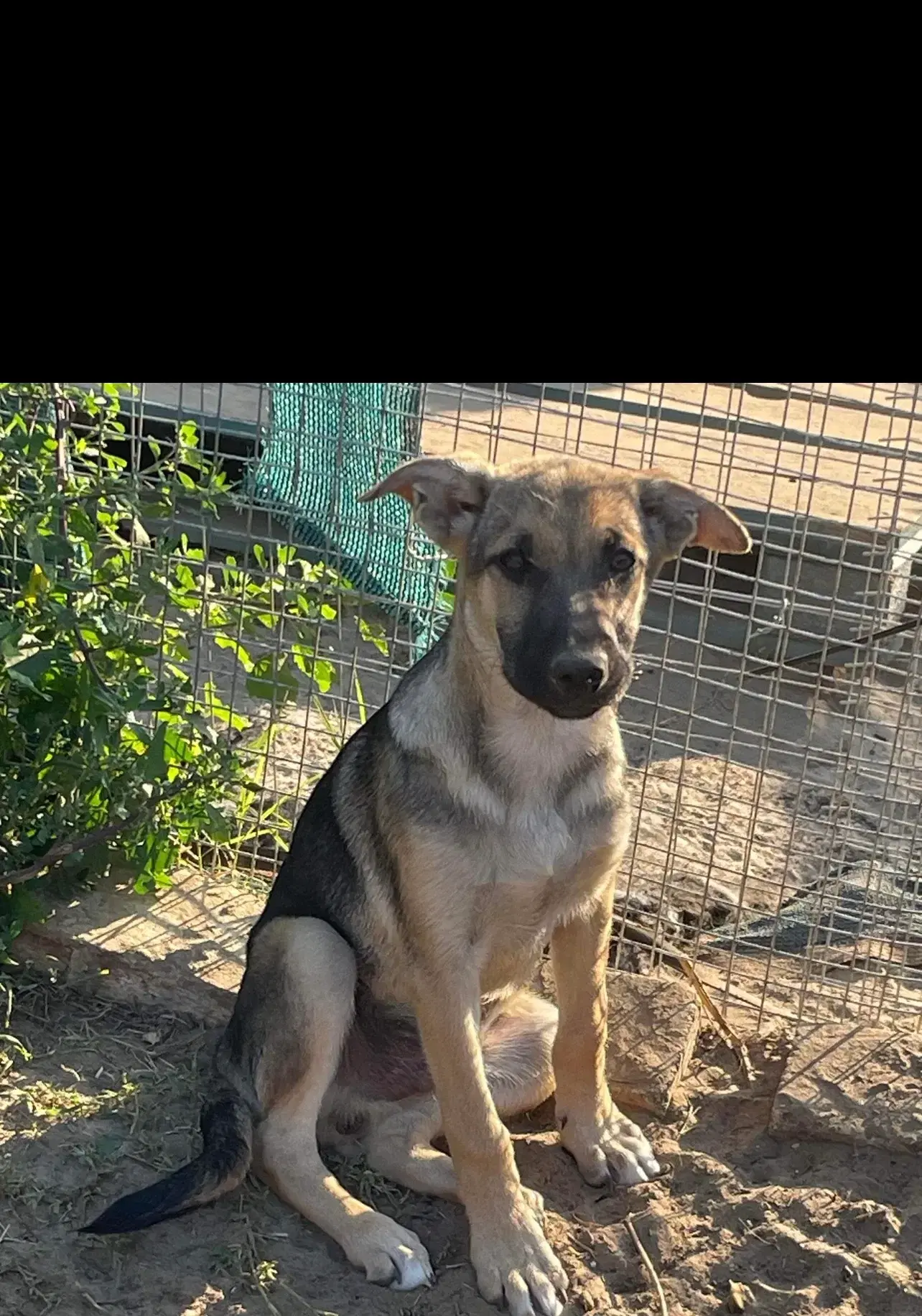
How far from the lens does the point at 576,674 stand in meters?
3.14

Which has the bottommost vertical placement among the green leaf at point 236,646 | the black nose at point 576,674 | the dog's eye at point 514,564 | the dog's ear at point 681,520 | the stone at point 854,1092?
the stone at point 854,1092

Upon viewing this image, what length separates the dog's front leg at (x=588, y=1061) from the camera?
3.83 metres

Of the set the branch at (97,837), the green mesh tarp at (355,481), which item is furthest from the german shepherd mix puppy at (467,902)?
the green mesh tarp at (355,481)

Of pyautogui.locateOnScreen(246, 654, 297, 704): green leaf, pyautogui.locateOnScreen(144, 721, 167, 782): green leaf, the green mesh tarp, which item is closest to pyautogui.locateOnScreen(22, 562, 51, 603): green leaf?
pyautogui.locateOnScreen(144, 721, 167, 782): green leaf

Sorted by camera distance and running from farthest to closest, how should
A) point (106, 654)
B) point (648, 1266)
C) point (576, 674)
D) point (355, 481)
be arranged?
point (355, 481) < point (106, 654) < point (648, 1266) < point (576, 674)

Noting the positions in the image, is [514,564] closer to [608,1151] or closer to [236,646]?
[236,646]

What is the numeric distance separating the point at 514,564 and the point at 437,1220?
1.78 m

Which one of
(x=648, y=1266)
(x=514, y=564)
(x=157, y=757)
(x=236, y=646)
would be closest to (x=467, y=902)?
(x=514, y=564)

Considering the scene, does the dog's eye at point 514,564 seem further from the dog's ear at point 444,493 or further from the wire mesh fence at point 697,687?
the wire mesh fence at point 697,687

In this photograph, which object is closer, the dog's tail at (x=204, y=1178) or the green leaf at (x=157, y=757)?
the dog's tail at (x=204, y=1178)

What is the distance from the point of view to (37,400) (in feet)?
14.8

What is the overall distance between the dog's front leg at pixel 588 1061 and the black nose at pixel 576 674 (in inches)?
34.6
